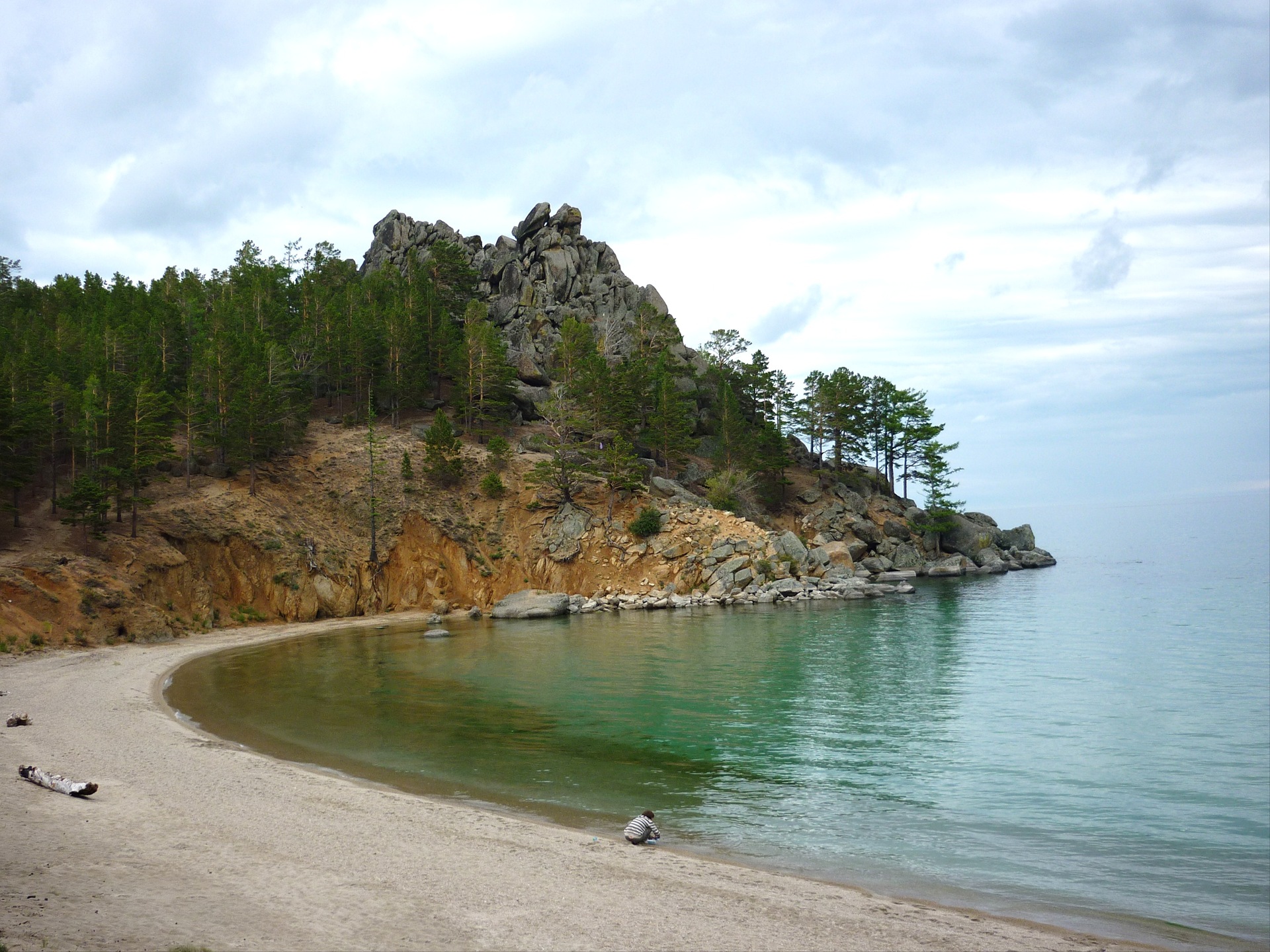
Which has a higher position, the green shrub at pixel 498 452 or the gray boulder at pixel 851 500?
the green shrub at pixel 498 452

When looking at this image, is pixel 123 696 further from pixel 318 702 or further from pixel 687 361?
pixel 687 361

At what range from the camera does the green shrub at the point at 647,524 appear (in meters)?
67.4

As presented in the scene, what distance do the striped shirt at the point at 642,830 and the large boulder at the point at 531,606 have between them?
46.1m

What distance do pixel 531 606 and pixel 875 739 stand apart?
40.6 meters

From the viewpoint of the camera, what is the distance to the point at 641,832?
14766 millimetres

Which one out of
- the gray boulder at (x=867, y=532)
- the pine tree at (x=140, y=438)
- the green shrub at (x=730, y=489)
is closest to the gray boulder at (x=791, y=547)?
the green shrub at (x=730, y=489)

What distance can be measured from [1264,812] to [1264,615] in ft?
129

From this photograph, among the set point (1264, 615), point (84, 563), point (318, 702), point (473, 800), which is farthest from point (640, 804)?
point (1264, 615)

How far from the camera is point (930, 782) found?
19156 mm

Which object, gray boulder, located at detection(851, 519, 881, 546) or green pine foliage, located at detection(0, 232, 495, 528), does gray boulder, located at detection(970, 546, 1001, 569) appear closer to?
gray boulder, located at detection(851, 519, 881, 546)

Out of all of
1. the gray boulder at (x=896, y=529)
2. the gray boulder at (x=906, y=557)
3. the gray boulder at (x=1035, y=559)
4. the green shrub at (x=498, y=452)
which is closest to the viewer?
the green shrub at (x=498, y=452)

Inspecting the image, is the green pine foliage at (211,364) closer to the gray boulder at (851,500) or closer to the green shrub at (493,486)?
the green shrub at (493,486)

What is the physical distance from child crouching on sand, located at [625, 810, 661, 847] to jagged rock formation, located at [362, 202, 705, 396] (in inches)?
3127

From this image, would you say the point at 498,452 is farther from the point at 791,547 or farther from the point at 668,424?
the point at 791,547
